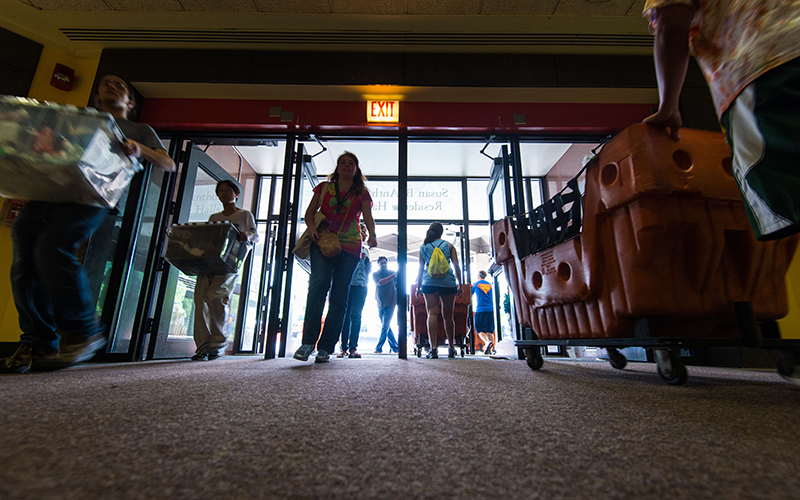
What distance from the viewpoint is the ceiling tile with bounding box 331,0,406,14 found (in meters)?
3.02

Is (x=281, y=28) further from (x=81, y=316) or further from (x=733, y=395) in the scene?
(x=733, y=395)

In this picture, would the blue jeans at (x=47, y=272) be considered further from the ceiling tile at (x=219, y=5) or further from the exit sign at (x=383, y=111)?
the exit sign at (x=383, y=111)

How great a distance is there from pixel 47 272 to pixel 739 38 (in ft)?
8.14

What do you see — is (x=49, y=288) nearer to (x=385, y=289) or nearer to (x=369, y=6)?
(x=369, y=6)

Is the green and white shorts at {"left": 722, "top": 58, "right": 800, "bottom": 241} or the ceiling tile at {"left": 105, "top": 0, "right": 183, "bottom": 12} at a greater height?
the ceiling tile at {"left": 105, "top": 0, "right": 183, "bottom": 12}

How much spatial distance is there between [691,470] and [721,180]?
116 cm

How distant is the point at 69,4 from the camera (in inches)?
118

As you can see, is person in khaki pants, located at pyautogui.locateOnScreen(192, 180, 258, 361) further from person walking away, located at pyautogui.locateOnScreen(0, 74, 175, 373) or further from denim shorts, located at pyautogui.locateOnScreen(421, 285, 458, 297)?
denim shorts, located at pyautogui.locateOnScreen(421, 285, 458, 297)

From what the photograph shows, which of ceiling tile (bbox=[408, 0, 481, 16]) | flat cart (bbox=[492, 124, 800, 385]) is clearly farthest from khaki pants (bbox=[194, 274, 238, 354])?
ceiling tile (bbox=[408, 0, 481, 16])

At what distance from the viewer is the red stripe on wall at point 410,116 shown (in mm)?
3551

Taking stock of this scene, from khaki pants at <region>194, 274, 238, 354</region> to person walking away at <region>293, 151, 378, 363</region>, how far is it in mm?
1040

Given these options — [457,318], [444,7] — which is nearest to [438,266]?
[457,318]

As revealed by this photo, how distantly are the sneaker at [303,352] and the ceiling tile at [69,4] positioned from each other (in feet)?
11.9

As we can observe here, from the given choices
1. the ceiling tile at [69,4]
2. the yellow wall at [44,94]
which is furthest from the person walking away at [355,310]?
the ceiling tile at [69,4]
